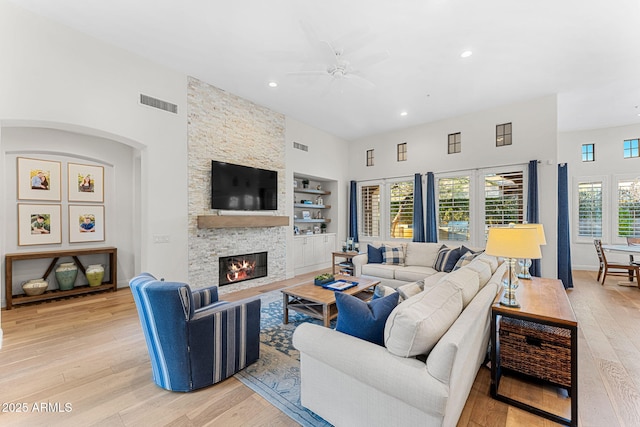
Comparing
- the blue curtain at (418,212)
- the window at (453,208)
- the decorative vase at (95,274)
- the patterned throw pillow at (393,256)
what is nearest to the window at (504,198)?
the window at (453,208)

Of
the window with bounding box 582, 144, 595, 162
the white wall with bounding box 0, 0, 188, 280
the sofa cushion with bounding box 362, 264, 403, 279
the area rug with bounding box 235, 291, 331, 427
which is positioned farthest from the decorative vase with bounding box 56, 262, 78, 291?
the window with bounding box 582, 144, 595, 162

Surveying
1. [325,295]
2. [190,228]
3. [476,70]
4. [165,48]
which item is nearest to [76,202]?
[190,228]

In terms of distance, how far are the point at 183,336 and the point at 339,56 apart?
144 inches

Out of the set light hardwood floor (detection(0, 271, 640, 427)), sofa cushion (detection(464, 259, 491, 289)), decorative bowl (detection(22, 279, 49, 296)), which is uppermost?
sofa cushion (detection(464, 259, 491, 289))

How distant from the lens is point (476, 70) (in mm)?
4164

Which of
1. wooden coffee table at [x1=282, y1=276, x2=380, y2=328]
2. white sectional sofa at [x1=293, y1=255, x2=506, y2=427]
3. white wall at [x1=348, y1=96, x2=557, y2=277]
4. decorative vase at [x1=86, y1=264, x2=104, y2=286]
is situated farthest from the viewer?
white wall at [x1=348, y1=96, x2=557, y2=277]

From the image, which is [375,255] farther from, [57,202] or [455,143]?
[57,202]

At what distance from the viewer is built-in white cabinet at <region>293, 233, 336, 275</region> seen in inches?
260

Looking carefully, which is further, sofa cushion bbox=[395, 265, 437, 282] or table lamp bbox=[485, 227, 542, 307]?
sofa cushion bbox=[395, 265, 437, 282]

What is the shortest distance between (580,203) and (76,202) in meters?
11.4

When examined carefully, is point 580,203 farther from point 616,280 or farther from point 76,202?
point 76,202

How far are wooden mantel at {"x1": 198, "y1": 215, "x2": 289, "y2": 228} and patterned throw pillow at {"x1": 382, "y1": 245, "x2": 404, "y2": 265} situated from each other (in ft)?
7.18

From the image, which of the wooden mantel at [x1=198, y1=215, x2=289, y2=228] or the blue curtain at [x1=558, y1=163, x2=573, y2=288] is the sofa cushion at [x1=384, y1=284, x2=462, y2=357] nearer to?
the wooden mantel at [x1=198, y1=215, x2=289, y2=228]

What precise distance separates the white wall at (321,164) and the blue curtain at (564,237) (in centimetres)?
480
